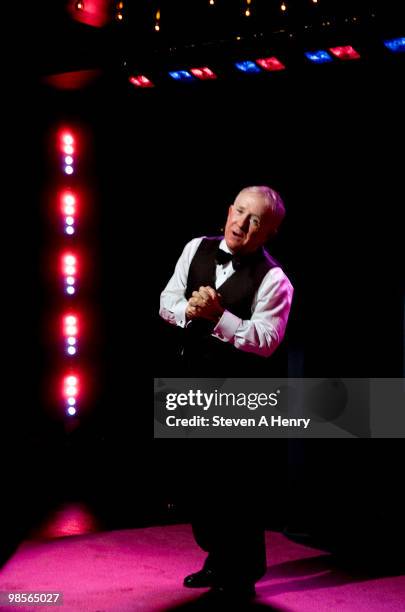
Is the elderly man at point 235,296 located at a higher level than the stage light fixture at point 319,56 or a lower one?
lower

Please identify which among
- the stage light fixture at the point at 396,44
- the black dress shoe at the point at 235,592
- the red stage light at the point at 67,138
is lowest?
the black dress shoe at the point at 235,592

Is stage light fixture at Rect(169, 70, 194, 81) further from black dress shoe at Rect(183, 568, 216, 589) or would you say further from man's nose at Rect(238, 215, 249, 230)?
black dress shoe at Rect(183, 568, 216, 589)

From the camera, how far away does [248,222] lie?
288cm

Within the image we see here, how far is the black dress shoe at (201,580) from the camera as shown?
2857mm

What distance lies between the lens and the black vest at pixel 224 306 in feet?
A: 9.28

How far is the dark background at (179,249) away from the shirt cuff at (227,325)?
2.83ft

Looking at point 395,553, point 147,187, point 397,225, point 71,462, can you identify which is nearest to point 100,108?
point 147,187

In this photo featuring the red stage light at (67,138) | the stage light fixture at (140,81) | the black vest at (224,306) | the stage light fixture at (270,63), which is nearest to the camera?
the black vest at (224,306)

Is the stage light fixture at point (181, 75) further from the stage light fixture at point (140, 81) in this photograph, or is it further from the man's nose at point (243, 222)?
the man's nose at point (243, 222)

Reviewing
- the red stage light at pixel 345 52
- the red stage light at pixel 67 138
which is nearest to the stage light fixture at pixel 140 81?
the red stage light at pixel 67 138

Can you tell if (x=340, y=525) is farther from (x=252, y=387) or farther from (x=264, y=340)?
(x=264, y=340)

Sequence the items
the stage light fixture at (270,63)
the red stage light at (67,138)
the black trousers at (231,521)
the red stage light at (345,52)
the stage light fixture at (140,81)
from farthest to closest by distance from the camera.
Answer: the red stage light at (67,138), the stage light fixture at (140,81), the stage light fixture at (270,63), the red stage light at (345,52), the black trousers at (231,521)

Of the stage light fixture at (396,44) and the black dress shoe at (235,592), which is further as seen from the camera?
the stage light fixture at (396,44)

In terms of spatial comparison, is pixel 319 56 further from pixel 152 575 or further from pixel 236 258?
pixel 152 575
